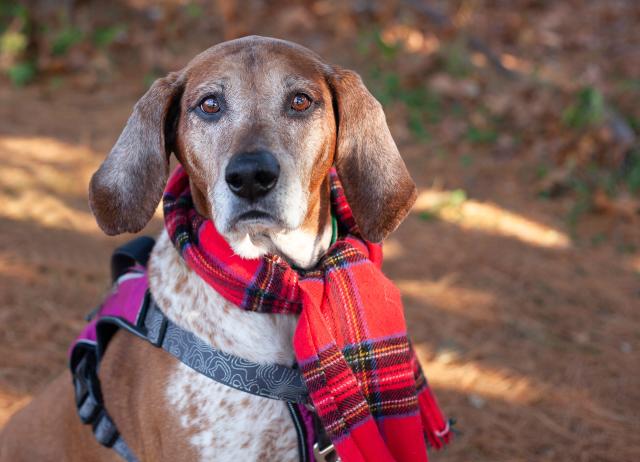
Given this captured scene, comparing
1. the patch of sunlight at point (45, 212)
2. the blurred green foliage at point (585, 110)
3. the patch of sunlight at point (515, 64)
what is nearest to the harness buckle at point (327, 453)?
the patch of sunlight at point (45, 212)

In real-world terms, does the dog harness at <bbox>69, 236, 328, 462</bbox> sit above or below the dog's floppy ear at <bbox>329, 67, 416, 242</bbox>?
below

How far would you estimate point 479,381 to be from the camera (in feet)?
13.3

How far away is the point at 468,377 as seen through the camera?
410 centimetres

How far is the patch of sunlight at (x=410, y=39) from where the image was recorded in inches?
320

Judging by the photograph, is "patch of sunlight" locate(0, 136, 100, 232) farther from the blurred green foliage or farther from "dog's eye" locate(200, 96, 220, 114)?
the blurred green foliage

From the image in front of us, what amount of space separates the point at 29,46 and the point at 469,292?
653 cm

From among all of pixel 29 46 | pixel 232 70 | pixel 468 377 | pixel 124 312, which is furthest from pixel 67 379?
pixel 29 46

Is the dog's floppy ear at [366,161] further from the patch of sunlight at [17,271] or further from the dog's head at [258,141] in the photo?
the patch of sunlight at [17,271]

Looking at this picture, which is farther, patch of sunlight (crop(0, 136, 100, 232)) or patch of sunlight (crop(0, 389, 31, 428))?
patch of sunlight (crop(0, 136, 100, 232))

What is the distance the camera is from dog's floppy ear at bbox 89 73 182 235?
8.16 feet

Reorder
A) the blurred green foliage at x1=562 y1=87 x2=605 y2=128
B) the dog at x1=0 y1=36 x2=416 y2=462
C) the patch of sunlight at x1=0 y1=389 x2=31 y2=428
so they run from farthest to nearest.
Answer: the blurred green foliage at x1=562 y1=87 x2=605 y2=128 → the patch of sunlight at x1=0 y1=389 x2=31 y2=428 → the dog at x1=0 y1=36 x2=416 y2=462

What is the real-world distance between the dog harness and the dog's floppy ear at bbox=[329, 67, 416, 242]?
2.12 ft

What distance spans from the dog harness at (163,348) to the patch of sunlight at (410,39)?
5.97 meters

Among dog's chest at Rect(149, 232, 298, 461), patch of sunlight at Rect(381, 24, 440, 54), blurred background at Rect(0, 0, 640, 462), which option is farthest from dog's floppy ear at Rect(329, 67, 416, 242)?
patch of sunlight at Rect(381, 24, 440, 54)
